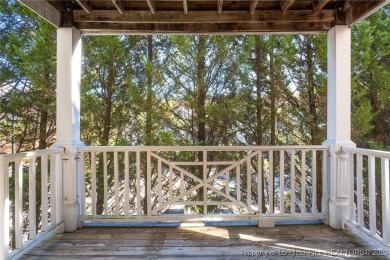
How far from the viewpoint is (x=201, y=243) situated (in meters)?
2.73

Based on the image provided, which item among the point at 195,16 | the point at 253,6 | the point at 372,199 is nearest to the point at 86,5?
the point at 195,16

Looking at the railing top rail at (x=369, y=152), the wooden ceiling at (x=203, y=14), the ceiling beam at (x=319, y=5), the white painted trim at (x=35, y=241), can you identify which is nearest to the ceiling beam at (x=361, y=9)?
the wooden ceiling at (x=203, y=14)

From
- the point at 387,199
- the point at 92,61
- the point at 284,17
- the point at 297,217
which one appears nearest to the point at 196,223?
the point at 297,217

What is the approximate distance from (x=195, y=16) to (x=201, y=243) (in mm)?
2399

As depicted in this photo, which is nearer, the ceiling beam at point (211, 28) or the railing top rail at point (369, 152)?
the railing top rail at point (369, 152)

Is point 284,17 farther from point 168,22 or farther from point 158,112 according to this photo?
point 158,112

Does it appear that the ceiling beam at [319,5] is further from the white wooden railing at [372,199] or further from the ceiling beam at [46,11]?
the ceiling beam at [46,11]

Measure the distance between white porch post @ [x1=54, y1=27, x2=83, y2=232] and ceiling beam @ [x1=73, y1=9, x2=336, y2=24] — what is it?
0.32 metres

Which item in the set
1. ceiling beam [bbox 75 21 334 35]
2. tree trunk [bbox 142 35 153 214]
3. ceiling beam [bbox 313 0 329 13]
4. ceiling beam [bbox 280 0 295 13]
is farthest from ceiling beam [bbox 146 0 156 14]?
tree trunk [bbox 142 35 153 214]

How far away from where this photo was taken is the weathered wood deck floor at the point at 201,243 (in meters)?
2.48

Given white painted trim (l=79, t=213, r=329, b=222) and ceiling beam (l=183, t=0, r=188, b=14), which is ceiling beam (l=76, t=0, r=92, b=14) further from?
white painted trim (l=79, t=213, r=329, b=222)

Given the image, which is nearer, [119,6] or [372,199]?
[372,199]

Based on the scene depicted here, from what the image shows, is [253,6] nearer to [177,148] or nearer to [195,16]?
[195,16]

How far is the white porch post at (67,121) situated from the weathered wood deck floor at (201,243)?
0.93 feet
